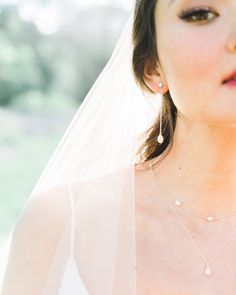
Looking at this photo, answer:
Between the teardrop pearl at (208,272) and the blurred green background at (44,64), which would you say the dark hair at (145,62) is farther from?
the blurred green background at (44,64)

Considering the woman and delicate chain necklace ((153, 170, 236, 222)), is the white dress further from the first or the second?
delicate chain necklace ((153, 170, 236, 222))

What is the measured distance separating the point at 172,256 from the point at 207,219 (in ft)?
0.79

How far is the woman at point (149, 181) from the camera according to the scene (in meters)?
3.01

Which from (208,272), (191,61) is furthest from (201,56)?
(208,272)

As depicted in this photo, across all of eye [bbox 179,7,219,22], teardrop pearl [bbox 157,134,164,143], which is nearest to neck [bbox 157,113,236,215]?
teardrop pearl [bbox 157,134,164,143]

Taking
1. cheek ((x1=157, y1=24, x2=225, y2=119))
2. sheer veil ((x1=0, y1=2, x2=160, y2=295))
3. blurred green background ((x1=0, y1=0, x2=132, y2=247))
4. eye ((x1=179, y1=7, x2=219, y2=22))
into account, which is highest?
eye ((x1=179, y1=7, x2=219, y2=22))

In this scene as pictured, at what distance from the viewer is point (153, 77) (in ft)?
11.1

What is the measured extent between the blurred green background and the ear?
1743 cm

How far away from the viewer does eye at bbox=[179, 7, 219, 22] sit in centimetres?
298

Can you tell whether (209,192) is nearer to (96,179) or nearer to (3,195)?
(96,179)

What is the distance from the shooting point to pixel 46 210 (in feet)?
10.4

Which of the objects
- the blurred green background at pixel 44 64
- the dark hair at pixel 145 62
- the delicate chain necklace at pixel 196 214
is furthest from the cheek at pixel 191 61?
the blurred green background at pixel 44 64

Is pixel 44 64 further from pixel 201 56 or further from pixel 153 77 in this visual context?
pixel 201 56

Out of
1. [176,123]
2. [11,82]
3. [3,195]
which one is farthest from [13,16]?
[176,123]
